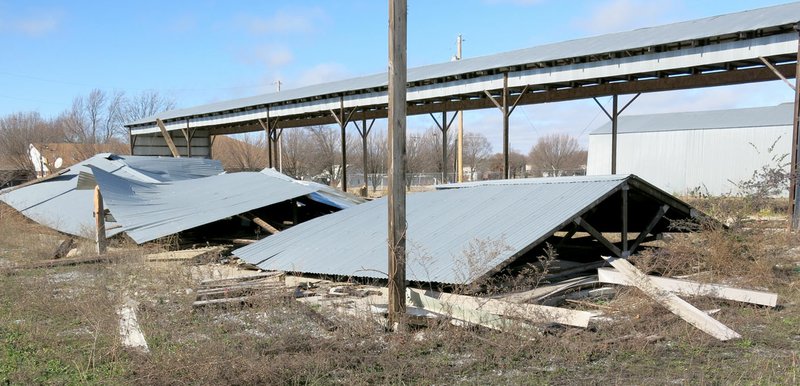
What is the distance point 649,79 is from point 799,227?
6425mm

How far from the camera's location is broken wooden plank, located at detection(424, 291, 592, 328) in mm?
6066

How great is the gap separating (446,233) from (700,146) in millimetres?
29558

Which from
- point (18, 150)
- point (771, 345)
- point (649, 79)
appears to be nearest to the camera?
point (771, 345)

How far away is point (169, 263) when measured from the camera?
11.4m

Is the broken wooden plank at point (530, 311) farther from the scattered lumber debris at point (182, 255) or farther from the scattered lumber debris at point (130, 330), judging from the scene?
the scattered lumber debris at point (182, 255)

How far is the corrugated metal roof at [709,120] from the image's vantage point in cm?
3225

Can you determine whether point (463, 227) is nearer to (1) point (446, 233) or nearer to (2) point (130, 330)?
(1) point (446, 233)

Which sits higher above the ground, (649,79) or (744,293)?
(649,79)

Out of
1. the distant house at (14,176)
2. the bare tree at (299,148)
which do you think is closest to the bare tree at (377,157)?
the bare tree at (299,148)

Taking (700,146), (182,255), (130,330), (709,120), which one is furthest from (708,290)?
(709,120)

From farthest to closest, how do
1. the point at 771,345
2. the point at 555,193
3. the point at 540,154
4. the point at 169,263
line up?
the point at 540,154 < the point at 169,263 < the point at 555,193 < the point at 771,345

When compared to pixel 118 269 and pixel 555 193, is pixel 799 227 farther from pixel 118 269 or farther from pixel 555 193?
pixel 118 269

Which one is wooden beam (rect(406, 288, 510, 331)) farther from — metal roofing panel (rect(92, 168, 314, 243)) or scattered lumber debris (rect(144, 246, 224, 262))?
metal roofing panel (rect(92, 168, 314, 243))

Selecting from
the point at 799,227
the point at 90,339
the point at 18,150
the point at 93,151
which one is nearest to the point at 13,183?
the point at 93,151
